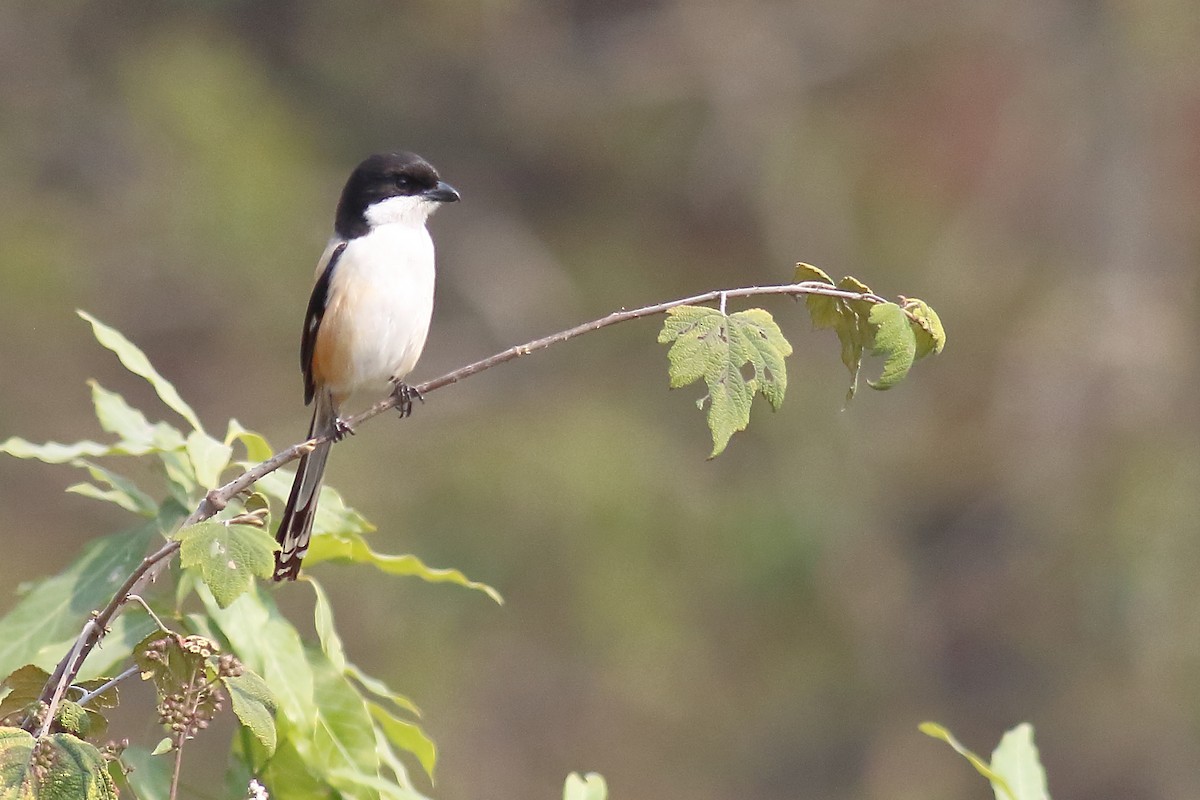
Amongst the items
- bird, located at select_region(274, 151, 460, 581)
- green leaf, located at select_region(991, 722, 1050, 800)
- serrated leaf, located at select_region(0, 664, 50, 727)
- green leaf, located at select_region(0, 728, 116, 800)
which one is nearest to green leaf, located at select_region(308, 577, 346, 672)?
serrated leaf, located at select_region(0, 664, 50, 727)

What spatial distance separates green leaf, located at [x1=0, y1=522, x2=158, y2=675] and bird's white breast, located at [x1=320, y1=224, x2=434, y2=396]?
1.27 m

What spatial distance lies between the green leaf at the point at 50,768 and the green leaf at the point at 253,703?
0.50ft

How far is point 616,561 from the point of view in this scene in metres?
9.63

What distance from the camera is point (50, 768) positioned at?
1.52m

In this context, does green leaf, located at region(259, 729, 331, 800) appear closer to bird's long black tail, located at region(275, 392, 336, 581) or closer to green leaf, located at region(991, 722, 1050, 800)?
bird's long black tail, located at region(275, 392, 336, 581)

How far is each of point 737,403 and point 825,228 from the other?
9.42 meters

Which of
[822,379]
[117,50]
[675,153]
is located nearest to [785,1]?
[675,153]

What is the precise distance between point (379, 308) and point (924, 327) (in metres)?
1.90

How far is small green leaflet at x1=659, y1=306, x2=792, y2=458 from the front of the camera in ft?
5.81

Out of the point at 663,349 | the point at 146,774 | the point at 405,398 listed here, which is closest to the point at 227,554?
the point at 146,774

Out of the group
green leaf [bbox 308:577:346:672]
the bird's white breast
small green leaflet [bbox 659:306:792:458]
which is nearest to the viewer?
small green leaflet [bbox 659:306:792:458]

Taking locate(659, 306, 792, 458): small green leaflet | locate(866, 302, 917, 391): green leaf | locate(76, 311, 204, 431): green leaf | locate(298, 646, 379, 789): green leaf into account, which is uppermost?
locate(76, 311, 204, 431): green leaf

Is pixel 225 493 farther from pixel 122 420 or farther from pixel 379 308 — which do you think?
pixel 379 308

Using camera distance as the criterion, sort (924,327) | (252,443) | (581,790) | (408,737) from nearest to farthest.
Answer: (924,327), (581,790), (408,737), (252,443)
